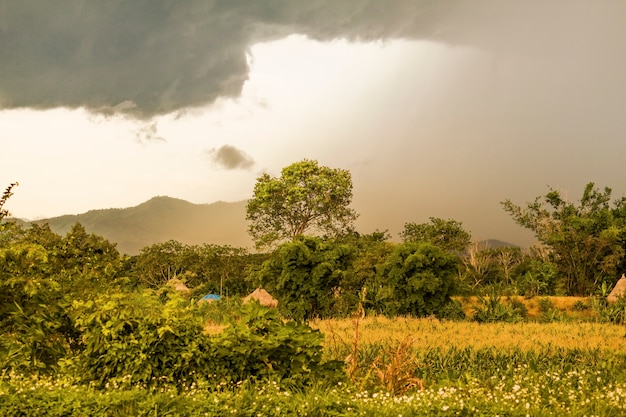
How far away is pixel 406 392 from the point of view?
7.29 m

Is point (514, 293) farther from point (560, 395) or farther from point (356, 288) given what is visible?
point (560, 395)

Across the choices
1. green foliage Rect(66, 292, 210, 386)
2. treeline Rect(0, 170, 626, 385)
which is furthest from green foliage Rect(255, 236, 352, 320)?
green foliage Rect(66, 292, 210, 386)

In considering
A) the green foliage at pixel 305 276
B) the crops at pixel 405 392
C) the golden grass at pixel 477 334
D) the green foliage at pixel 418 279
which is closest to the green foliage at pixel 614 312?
the golden grass at pixel 477 334

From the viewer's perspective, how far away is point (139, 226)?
170750 mm

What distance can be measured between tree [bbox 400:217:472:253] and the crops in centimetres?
2658

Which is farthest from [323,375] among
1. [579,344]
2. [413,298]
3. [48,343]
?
[413,298]

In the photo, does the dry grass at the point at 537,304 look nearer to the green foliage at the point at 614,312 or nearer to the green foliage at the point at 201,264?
the green foliage at the point at 614,312

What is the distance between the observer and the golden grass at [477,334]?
13023mm

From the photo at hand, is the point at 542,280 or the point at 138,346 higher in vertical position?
the point at 542,280

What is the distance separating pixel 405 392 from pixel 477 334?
28.4ft

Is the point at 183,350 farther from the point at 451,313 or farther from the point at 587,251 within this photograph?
the point at 587,251

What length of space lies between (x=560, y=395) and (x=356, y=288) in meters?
16.9

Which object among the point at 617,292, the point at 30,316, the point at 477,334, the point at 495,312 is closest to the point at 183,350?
the point at 30,316

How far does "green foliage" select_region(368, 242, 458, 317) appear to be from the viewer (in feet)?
65.4
